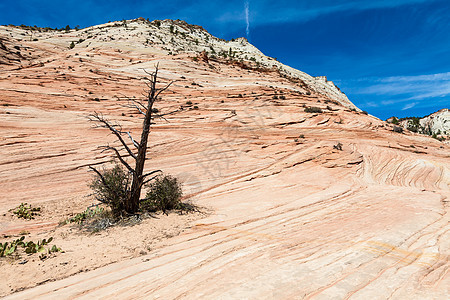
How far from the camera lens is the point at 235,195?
11.4 m

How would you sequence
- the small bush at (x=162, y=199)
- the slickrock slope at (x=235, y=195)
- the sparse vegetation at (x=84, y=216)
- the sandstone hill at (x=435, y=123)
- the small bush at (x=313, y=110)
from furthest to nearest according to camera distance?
the sandstone hill at (x=435, y=123) < the small bush at (x=313, y=110) < the small bush at (x=162, y=199) < the sparse vegetation at (x=84, y=216) < the slickrock slope at (x=235, y=195)

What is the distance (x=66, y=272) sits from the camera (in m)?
5.04

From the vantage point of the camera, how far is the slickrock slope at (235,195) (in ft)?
14.6

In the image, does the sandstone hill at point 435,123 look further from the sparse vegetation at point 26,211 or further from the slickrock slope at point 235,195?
the sparse vegetation at point 26,211

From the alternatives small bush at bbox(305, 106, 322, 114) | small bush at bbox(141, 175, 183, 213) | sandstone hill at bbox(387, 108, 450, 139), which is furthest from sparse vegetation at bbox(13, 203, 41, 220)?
sandstone hill at bbox(387, 108, 450, 139)

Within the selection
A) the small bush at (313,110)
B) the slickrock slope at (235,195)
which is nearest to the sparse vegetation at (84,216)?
the slickrock slope at (235,195)

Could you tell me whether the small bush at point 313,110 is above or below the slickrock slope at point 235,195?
above

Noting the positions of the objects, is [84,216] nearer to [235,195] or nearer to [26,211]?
[26,211]

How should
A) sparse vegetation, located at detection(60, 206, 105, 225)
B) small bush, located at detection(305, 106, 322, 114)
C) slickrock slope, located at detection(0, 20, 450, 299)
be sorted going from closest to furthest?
slickrock slope, located at detection(0, 20, 450, 299)
sparse vegetation, located at detection(60, 206, 105, 225)
small bush, located at detection(305, 106, 322, 114)

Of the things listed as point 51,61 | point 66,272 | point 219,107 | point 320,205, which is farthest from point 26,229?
point 51,61

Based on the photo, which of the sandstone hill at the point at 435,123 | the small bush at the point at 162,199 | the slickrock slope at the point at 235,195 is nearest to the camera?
the slickrock slope at the point at 235,195

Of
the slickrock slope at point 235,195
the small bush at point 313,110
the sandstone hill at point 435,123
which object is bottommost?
the slickrock slope at point 235,195

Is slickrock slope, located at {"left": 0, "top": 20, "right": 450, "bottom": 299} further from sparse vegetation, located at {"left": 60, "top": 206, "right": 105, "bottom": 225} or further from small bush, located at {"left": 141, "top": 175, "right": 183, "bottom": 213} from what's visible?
small bush, located at {"left": 141, "top": 175, "right": 183, "bottom": 213}

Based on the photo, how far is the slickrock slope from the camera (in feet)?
14.6
